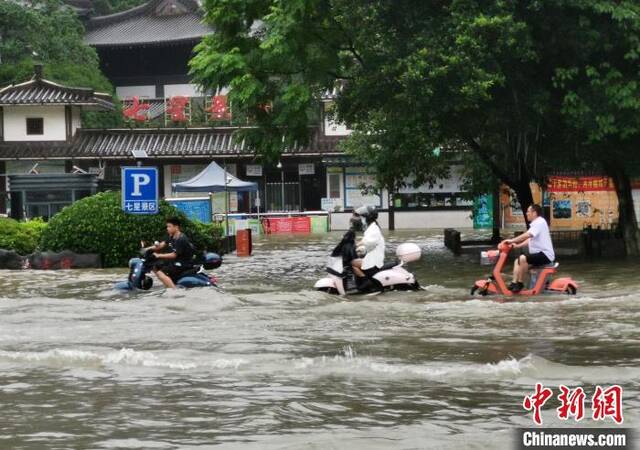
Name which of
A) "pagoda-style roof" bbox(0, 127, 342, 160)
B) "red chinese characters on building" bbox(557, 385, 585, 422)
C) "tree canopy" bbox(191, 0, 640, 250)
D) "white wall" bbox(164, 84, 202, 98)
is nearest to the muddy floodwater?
"red chinese characters on building" bbox(557, 385, 585, 422)

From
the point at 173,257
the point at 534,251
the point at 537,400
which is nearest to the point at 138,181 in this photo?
the point at 173,257

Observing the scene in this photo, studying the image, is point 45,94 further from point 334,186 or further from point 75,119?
point 334,186

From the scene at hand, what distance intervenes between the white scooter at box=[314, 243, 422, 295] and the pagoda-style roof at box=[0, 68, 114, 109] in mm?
32423

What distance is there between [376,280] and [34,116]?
36.0m

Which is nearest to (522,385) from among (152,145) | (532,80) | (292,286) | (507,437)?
(507,437)

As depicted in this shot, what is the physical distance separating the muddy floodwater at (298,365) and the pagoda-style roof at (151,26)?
1682 inches

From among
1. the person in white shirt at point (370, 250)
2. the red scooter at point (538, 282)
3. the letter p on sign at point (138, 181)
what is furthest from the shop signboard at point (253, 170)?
the red scooter at point (538, 282)

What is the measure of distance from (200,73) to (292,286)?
6132 mm

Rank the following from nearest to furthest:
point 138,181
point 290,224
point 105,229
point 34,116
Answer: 1. point 138,181
2. point 105,229
3. point 290,224
4. point 34,116

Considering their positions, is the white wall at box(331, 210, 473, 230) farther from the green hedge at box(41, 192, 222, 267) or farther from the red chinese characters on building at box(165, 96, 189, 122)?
the green hedge at box(41, 192, 222, 267)

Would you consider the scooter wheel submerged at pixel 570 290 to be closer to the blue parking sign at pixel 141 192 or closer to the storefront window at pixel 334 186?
the blue parking sign at pixel 141 192

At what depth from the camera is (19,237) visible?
1051 inches

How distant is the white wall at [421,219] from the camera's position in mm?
48531

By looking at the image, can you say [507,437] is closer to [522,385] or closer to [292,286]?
[522,385]
